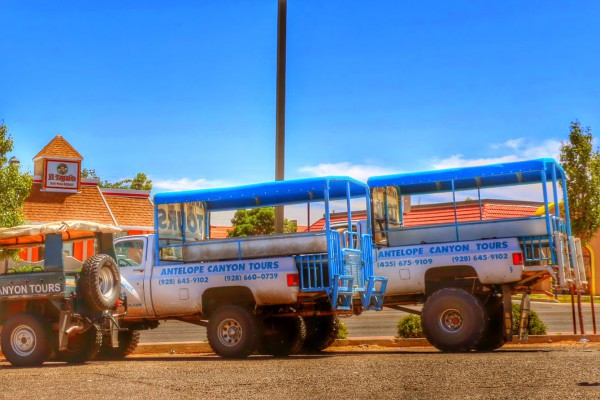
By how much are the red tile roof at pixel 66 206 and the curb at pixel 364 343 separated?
90.9 ft

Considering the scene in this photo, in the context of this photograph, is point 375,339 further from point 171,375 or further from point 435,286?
point 171,375

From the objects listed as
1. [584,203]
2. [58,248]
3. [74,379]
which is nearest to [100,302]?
[58,248]

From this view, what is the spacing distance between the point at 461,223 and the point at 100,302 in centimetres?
655

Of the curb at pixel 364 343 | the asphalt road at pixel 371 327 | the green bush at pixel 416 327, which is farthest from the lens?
the asphalt road at pixel 371 327

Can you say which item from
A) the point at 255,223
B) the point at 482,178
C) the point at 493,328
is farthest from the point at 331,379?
the point at 255,223

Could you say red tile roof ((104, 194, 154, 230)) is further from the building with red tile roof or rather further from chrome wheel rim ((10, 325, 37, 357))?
chrome wheel rim ((10, 325, 37, 357))

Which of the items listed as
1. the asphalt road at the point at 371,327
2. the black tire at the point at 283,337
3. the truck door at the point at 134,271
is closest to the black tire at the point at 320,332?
the black tire at the point at 283,337

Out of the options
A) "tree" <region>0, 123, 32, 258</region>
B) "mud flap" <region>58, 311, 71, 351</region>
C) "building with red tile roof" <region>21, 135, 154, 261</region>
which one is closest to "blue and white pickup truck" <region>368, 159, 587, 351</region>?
"mud flap" <region>58, 311, 71, 351</region>

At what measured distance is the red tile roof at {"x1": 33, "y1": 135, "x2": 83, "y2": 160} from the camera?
46.5 meters

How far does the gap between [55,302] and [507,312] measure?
7.26m

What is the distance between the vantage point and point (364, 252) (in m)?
14.9

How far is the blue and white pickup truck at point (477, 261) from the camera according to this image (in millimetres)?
14133

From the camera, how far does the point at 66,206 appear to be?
45.9 meters

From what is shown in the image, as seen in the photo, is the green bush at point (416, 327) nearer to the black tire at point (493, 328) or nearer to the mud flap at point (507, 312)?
the black tire at point (493, 328)
